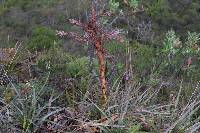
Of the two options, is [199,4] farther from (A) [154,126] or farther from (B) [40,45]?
(A) [154,126]

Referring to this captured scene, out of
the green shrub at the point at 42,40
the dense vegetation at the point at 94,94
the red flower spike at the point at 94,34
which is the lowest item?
the green shrub at the point at 42,40

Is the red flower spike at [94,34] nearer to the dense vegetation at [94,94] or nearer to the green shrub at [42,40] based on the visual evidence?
the dense vegetation at [94,94]

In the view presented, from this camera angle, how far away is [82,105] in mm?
4793

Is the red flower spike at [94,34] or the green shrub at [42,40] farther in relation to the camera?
the green shrub at [42,40]

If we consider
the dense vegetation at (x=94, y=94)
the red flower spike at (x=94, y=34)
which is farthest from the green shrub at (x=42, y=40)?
the red flower spike at (x=94, y=34)

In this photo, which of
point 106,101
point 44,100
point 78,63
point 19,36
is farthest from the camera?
point 19,36

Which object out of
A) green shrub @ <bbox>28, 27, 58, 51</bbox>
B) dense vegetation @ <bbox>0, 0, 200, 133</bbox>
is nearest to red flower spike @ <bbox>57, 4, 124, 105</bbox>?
dense vegetation @ <bbox>0, 0, 200, 133</bbox>

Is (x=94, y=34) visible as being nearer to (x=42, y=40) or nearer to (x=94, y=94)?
(x=94, y=94)

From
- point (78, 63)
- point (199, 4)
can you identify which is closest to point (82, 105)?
point (78, 63)

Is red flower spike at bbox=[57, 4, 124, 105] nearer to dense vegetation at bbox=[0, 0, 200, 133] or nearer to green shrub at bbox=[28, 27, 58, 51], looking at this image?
dense vegetation at bbox=[0, 0, 200, 133]

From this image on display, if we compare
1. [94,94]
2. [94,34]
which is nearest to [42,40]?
[94,94]

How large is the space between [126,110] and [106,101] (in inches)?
8.9

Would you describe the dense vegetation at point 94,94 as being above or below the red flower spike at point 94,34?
below

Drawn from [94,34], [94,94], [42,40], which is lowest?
[42,40]
